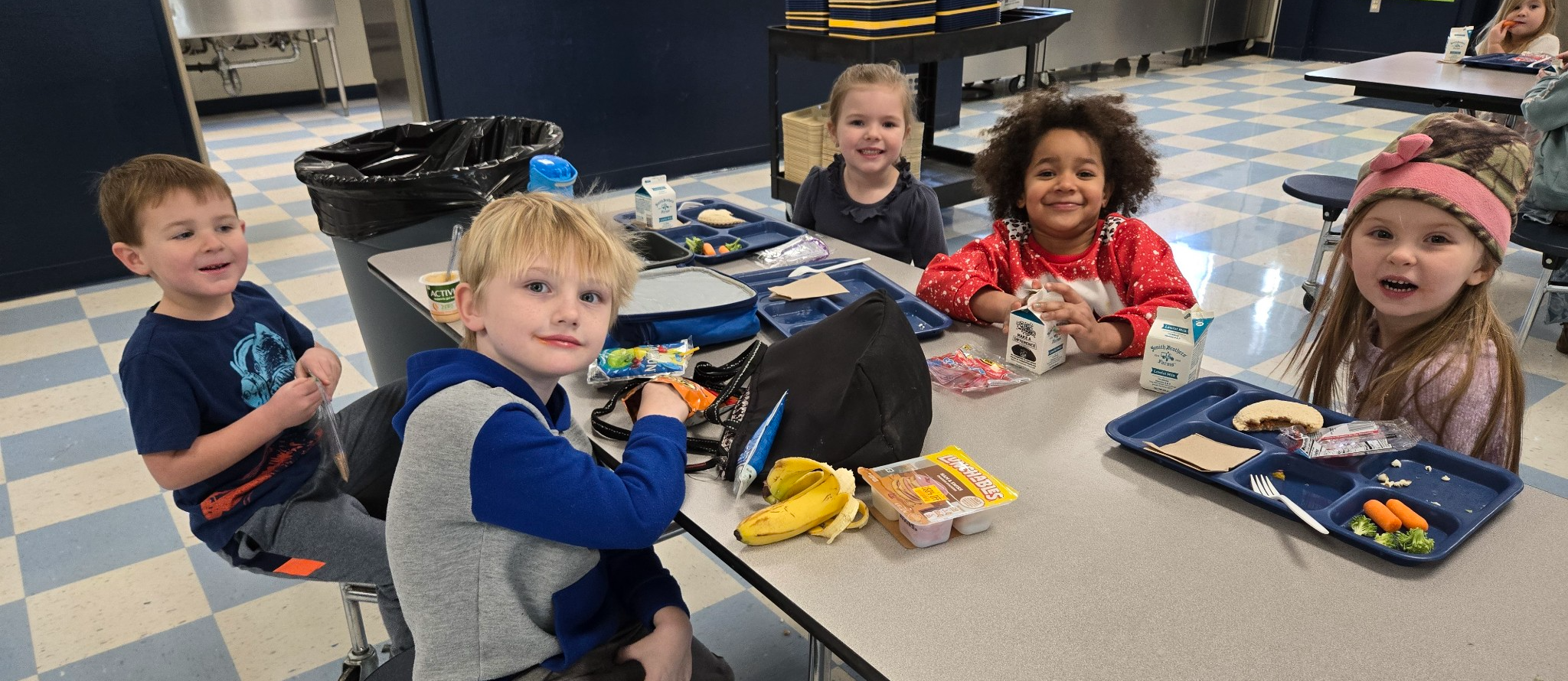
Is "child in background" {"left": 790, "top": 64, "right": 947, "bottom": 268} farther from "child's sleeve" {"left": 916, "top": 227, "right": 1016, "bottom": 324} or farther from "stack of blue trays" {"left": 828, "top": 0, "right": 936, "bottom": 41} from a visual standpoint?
"stack of blue trays" {"left": 828, "top": 0, "right": 936, "bottom": 41}

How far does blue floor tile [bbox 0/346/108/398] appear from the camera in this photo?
3154 mm

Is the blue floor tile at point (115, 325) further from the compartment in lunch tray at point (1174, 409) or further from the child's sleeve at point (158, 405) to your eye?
the compartment in lunch tray at point (1174, 409)

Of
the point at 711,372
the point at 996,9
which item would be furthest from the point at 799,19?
the point at 711,372

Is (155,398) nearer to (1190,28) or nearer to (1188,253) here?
(1188,253)

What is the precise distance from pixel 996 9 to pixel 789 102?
1.92 meters

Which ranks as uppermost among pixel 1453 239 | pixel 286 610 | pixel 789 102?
pixel 1453 239

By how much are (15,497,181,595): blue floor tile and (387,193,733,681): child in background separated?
1.62m

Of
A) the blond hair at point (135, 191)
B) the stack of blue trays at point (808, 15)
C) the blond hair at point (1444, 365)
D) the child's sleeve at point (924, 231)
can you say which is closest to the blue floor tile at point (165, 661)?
the blond hair at point (135, 191)

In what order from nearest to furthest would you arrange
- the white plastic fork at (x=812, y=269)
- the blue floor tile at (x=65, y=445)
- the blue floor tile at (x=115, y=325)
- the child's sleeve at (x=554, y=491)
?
the child's sleeve at (x=554, y=491)
the white plastic fork at (x=812, y=269)
the blue floor tile at (x=65, y=445)
the blue floor tile at (x=115, y=325)

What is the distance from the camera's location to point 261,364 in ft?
5.35

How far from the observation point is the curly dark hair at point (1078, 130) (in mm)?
1834

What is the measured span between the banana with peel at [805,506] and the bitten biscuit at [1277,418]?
577mm

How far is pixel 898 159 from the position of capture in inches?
103

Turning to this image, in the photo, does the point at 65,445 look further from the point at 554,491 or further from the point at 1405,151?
the point at 1405,151
